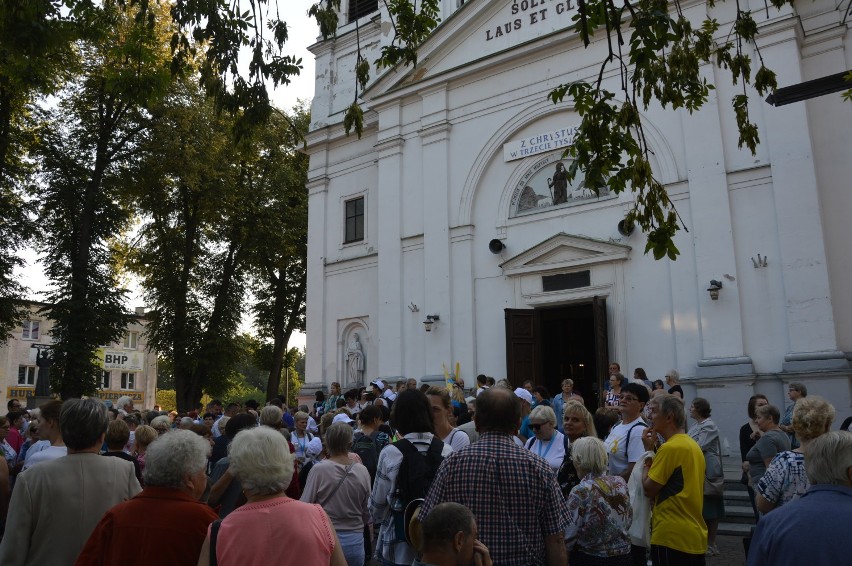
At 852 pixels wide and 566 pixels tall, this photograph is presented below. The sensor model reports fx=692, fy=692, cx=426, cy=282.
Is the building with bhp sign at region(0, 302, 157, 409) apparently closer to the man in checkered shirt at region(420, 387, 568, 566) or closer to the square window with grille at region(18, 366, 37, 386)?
the square window with grille at region(18, 366, 37, 386)

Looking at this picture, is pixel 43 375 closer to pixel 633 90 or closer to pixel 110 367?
pixel 633 90

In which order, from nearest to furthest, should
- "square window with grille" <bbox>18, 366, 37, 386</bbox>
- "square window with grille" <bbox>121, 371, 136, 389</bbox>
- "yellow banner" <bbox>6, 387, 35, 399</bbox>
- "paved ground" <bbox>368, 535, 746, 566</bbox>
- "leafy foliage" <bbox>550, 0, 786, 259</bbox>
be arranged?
1. "leafy foliage" <bbox>550, 0, 786, 259</bbox>
2. "paved ground" <bbox>368, 535, 746, 566</bbox>
3. "yellow banner" <bbox>6, 387, 35, 399</bbox>
4. "square window with grille" <bbox>18, 366, 37, 386</bbox>
5. "square window with grille" <bbox>121, 371, 136, 389</bbox>

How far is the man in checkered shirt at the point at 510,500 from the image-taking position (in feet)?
12.1

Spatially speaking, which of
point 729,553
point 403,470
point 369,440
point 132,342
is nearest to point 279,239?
point 369,440

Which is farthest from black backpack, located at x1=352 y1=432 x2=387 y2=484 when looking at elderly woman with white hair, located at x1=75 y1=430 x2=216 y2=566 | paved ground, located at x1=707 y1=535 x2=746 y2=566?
paved ground, located at x1=707 y1=535 x2=746 y2=566

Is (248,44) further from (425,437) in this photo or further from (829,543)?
(829,543)

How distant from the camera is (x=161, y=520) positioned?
3.35 metres

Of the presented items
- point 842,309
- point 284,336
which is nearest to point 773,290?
point 842,309

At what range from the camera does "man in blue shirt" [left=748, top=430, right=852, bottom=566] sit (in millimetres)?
2812

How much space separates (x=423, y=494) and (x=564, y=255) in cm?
1306

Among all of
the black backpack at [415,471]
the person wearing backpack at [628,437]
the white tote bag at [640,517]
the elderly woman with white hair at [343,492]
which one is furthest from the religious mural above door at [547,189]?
the black backpack at [415,471]

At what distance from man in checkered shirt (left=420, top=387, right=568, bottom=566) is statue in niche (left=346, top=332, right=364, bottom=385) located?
17185 mm

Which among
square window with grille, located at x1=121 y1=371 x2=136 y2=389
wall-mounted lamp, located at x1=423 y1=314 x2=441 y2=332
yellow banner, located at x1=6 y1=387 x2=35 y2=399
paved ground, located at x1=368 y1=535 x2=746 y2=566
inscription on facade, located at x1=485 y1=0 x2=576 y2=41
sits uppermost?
inscription on facade, located at x1=485 y1=0 x2=576 y2=41

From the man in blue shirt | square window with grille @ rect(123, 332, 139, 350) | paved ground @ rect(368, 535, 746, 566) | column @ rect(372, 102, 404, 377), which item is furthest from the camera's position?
square window with grille @ rect(123, 332, 139, 350)
